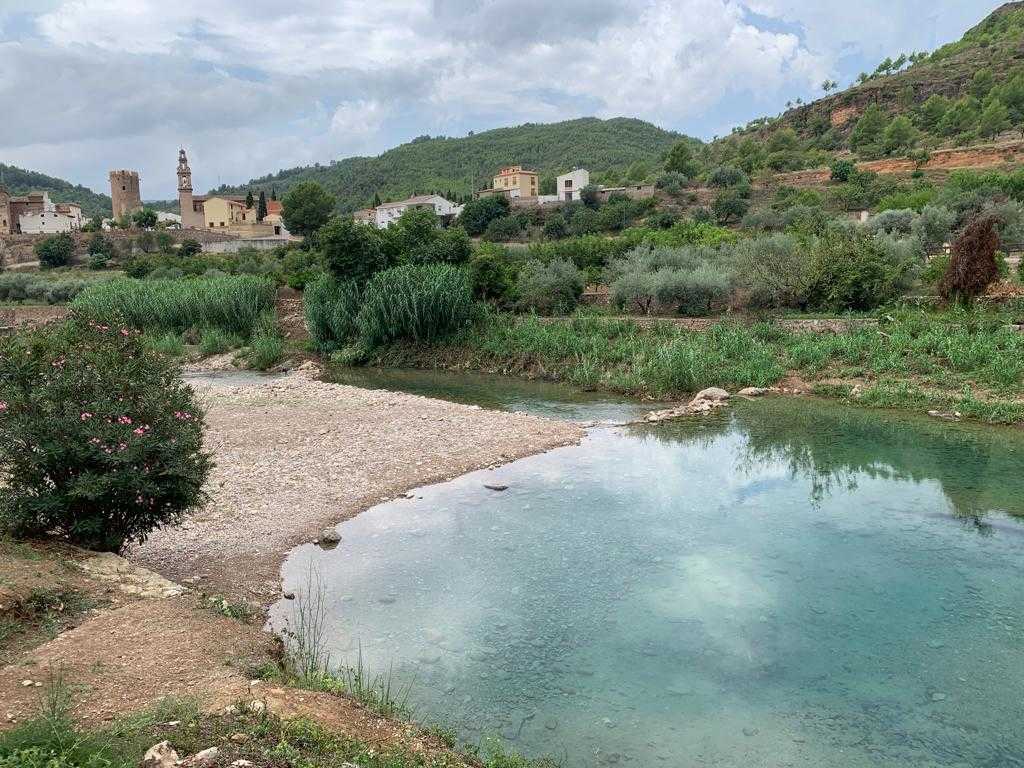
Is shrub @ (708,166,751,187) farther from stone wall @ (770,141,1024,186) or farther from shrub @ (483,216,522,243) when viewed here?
shrub @ (483,216,522,243)

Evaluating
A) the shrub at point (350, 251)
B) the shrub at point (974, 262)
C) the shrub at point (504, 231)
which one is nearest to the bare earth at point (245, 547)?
the shrub at point (350, 251)

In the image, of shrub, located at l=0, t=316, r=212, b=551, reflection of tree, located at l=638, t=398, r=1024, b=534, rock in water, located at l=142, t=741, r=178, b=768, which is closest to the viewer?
rock in water, located at l=142, t=741, r=178, b=768

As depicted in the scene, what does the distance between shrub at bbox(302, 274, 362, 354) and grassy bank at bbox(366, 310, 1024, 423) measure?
19.8ft

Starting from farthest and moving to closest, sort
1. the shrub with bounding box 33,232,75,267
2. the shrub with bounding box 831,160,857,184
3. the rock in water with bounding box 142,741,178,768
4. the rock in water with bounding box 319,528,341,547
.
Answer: the shrub with bounding box 33,232,75,267
the shrub with bounding box 831,160,857,184
the rock in water with bounding box 319,528,341,547
the rock in water with bounding box 142,741,178,768

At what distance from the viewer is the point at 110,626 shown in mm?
6547

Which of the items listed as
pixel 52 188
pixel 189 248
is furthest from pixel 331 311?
pixel 52 188

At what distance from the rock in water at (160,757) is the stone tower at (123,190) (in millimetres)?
122058

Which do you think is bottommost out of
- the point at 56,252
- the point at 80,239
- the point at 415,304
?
the point at 415,304

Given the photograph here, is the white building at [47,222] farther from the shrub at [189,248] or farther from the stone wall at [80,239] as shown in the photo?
the shrub at [189,248]

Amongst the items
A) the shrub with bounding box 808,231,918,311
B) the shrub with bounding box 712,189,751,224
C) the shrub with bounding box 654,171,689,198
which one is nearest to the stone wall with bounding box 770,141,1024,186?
the shrub with bounding box 654,171,689,198

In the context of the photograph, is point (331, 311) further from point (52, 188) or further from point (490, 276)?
point (52, 188)

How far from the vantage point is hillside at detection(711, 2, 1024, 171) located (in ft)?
233

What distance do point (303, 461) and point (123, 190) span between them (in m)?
115

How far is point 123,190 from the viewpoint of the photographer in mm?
111375
